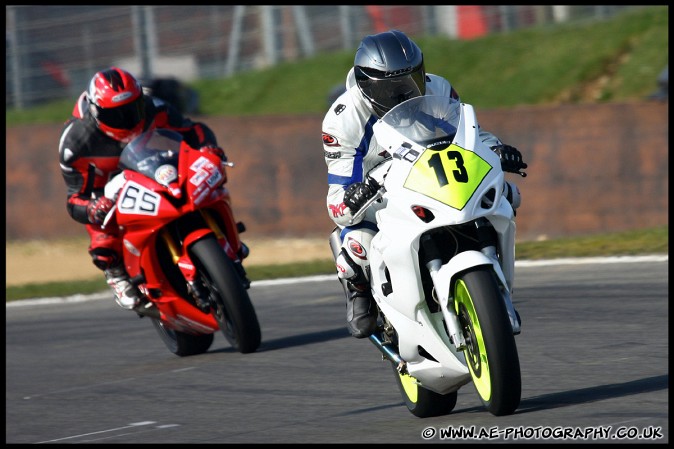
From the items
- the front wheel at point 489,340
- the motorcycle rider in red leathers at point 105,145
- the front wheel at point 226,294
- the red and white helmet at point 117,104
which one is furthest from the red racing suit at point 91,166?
the front wheel at point 489,340

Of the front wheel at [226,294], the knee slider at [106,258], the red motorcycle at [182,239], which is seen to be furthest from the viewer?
the knee slider at [106,258]

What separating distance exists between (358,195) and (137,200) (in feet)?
9.87

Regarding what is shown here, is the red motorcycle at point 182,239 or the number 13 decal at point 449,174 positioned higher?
the number 13 decal at point 449,174

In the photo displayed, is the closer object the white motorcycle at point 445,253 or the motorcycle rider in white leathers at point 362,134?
the white motorcycle at point 445,253

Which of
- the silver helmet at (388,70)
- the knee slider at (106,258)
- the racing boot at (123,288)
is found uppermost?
the silver helmet at (388,70)

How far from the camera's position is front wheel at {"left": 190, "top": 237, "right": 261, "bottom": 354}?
7.88 metres

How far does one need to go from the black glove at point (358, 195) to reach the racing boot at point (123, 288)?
11.2 feet

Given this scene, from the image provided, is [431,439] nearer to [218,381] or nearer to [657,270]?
[218,381]

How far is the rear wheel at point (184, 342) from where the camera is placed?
8.76 m

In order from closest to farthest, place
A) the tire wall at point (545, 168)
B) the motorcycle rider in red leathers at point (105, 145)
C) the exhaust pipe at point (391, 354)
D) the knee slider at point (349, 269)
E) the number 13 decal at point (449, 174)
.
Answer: the number 13 decal at point (449, 174), the exhaust pipe at point (391, 354), the knee slider at point (349, 269), the motorcycle rider in red leathers at point (105, 145), the tire wall at point (545, 168)

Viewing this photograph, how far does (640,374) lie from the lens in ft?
20.1

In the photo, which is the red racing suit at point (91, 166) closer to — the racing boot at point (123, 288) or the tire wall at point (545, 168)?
the racing boot at point (123, 288)

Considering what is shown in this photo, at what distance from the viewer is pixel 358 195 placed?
5500 millimetres

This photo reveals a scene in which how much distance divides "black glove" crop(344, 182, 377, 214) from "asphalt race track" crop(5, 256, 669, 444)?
3.12 feet
